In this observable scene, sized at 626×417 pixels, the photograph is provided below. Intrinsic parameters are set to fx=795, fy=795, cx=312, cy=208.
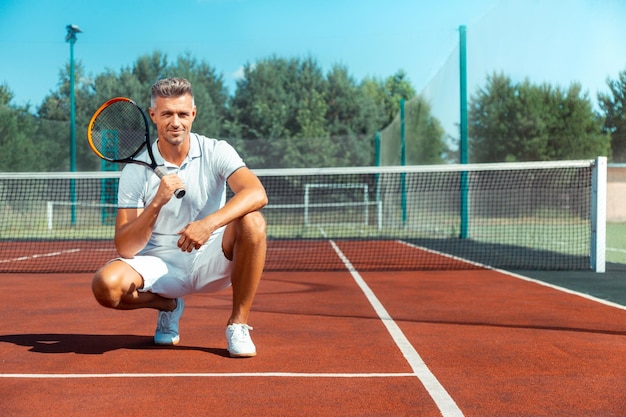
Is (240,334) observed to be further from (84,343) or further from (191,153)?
(84,343)

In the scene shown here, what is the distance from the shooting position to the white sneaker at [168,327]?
455cm

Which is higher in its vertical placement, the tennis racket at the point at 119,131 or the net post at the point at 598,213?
the tennis racket at the point at 119,131

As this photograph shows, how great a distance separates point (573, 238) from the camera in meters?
15.2

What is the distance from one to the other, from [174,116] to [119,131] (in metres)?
1.23

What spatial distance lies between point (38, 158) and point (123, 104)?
18182mm

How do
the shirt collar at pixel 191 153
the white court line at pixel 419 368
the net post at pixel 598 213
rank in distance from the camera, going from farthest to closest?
the net post at pixel 598 213
the shirt collar at pixel 191 153
the white court line at pixel 419 368

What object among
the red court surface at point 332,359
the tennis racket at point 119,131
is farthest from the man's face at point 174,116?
the red court surface at point 332,359

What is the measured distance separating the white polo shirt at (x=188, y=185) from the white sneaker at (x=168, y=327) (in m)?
0.41

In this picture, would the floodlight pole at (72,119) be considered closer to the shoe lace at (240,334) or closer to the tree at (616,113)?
the tree at (616,113)

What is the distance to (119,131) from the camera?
5223mm

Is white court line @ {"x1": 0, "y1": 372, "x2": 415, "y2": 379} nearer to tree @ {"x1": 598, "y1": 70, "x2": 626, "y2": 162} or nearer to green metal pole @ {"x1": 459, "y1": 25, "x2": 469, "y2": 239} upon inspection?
green metal pole @ {"x1": 459, "y1": 25, "x2": 469, "y2": 239}

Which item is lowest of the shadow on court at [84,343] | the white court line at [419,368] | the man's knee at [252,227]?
the shadow on court at [84,343]

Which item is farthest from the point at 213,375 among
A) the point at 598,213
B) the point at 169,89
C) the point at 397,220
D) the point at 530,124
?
the point at 397,220

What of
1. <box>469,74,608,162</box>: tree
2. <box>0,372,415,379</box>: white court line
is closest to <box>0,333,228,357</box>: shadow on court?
<box>0,372,415,379</box>: white court line
